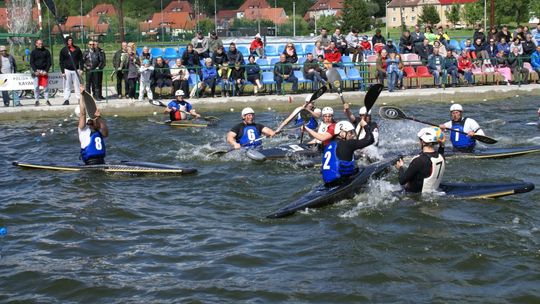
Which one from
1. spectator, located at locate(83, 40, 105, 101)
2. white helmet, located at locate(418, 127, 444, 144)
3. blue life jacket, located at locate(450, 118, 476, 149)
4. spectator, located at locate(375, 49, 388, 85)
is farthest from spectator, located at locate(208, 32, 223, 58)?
white helmet, located at locate(418, 127, 444, 144)

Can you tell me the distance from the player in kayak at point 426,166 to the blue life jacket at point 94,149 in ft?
19.2

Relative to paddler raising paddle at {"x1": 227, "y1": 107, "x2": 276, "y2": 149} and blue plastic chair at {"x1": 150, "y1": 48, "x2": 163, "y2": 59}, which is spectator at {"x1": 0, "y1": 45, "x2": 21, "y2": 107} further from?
paddler raising paddle at {"x1": 227, "y1": 107, "x2": 276, "y2": 149}

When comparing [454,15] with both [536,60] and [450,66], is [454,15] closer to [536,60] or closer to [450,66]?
[536,60]

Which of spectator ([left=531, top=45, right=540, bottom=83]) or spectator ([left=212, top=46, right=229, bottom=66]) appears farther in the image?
spectator ([left=531, top=45, right=540, bottom=83])

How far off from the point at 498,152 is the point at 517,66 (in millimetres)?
11430

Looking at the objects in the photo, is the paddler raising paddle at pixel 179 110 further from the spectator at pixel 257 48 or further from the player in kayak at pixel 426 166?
the player in kayak at pixel 426 166

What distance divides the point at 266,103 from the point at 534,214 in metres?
13.0

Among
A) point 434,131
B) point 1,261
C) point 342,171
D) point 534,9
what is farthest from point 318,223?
point 534,9

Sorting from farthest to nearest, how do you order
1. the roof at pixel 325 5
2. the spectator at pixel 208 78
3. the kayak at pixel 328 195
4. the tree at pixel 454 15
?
the roof at pixel 325 5 < the tree at pixel 454 15 < the spectator at pixel 208 78 < the kayak at pixel 328 195

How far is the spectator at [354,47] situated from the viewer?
2647 cm

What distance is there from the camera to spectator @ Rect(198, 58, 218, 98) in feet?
78.8

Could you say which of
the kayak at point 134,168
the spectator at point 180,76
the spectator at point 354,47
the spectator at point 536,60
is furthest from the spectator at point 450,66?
the kayak at point 134,168

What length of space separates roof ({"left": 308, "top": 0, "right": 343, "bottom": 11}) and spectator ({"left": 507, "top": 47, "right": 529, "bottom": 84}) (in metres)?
97.7

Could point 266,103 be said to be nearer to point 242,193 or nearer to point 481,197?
point 242,193
